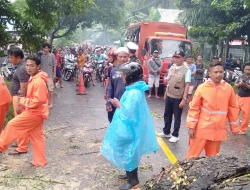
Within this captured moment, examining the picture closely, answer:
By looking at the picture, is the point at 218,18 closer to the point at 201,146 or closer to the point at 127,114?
the point at 201,146

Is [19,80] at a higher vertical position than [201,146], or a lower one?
higher

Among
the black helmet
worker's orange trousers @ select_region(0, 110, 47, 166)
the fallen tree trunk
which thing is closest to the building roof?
worker's orange trousers @ select_region(0, 110, 47, 166)

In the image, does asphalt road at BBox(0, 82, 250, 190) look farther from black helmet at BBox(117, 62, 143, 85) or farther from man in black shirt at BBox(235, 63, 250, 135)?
black helmet at BBox(117, 62, 143, 85)

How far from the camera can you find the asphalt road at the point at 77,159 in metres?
4.23

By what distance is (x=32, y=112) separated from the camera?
14.9 ft

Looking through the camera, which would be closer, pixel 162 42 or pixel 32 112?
pixel 32 112

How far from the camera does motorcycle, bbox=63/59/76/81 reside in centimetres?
1516

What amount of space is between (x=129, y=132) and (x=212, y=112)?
3.92 ft

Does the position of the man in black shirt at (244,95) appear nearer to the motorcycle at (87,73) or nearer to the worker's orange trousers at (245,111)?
the worker's orange trousers at (245,111)

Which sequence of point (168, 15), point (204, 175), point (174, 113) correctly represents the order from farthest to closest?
point (168, 15) < point (174, 113) < point (204, 175)

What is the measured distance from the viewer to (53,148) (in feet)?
18.4

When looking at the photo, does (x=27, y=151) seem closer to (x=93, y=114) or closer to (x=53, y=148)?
(x=53, y=148)

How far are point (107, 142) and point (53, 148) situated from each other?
6.30 ft

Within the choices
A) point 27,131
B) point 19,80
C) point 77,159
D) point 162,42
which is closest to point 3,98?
point 19,80
